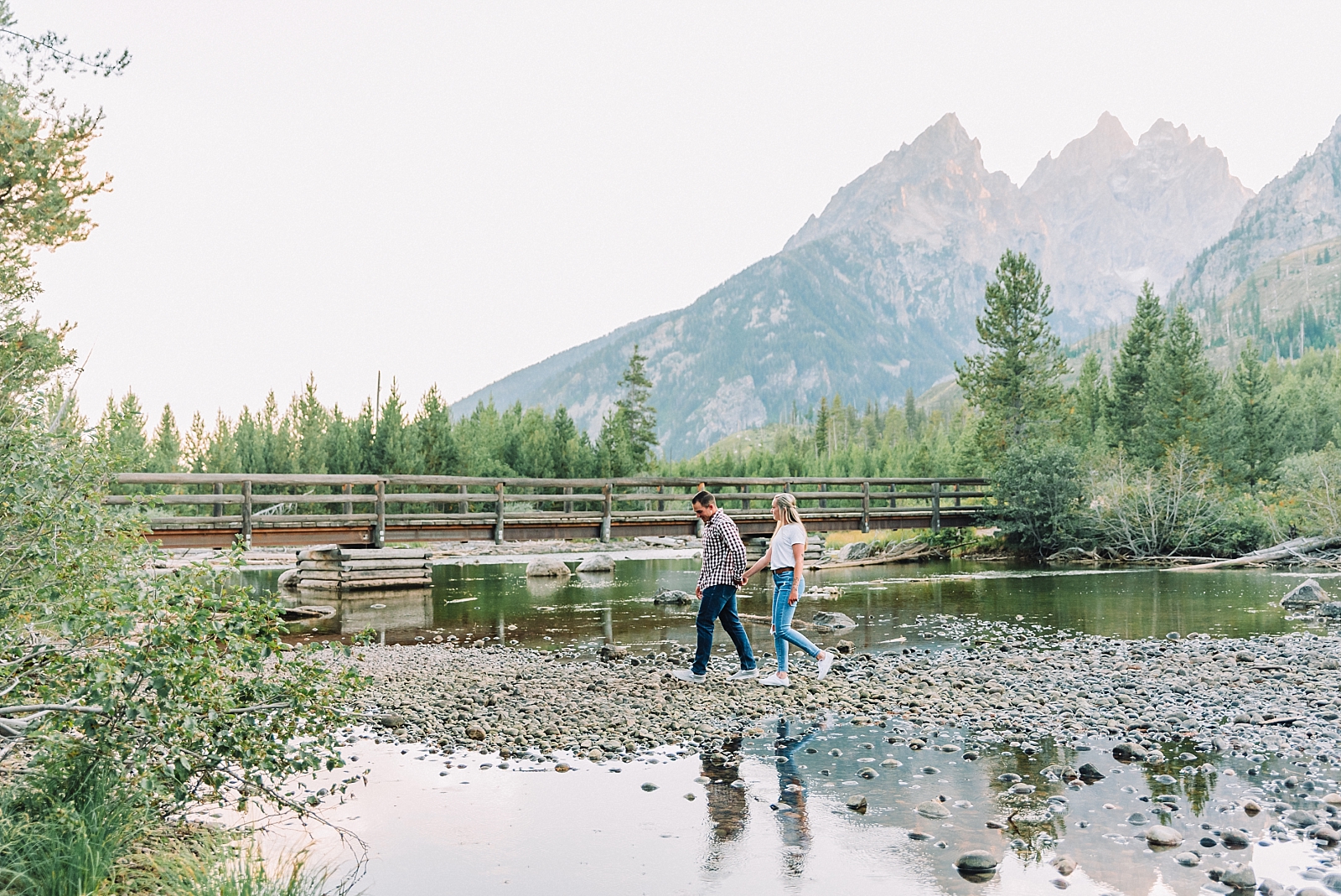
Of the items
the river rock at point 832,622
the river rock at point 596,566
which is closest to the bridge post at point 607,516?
the river rock at point 596,566

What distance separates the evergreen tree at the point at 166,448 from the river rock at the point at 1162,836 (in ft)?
131

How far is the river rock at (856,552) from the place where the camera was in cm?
3028

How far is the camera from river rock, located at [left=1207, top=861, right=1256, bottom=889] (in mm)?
4414

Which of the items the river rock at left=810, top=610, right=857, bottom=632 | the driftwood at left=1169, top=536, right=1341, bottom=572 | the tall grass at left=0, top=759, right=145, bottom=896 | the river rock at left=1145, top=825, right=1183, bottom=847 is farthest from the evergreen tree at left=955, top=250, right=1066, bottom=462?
the tall grass at left=0, top=759, right=145, bottom=896

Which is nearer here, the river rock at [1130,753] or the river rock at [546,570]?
the river rock at [1130,753]

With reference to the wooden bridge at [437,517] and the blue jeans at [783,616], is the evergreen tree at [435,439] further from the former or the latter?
the blue jeans at [783,616]

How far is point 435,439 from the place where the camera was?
37062 mm

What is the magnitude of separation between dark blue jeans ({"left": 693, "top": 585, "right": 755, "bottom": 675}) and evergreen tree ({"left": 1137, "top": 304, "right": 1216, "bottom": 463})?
35.5 metres

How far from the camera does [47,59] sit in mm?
10414

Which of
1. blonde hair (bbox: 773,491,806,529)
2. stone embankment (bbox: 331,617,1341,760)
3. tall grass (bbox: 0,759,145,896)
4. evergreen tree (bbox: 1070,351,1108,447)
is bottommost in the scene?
stone embankment (bbox: 331,617,1341,760)

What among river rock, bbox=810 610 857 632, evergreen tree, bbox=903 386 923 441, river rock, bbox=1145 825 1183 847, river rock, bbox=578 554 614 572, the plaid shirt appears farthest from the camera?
evergreen tree, bbox=903 386 923 441

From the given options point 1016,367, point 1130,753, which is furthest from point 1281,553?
point 1130,753

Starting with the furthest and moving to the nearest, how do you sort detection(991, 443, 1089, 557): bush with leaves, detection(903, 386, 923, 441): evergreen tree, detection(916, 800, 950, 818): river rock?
1. detection(903, 386, 923, 441): evergreen tree
2. detection(991, 443, 1089, 557): bush with leaves
3. detection(916, 800, 950, 818): river rock

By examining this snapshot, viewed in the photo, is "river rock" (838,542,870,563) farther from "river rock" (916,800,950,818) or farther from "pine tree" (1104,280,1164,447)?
"river rock" (916,800,950,818)
